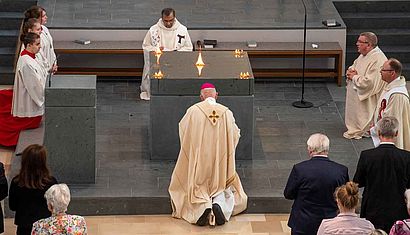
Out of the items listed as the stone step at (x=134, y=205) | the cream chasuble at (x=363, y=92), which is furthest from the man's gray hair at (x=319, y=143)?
the cream chasuble at (x=363, y=92)

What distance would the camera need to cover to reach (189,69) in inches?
504

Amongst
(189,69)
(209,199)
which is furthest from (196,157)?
(189,69)

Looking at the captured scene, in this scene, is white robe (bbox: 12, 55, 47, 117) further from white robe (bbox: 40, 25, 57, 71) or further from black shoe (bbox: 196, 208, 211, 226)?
black shoe (bbox: 196, 208, 211, 226)

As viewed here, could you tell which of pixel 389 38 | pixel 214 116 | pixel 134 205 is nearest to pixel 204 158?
pixel 214 116

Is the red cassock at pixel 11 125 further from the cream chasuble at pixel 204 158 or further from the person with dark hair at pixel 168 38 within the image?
the cream chasuble at pixel 204 158

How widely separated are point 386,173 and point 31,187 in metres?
3.12

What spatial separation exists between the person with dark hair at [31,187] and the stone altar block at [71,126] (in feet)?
6.17

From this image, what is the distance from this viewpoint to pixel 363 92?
13461mm

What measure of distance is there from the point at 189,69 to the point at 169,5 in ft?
15.4

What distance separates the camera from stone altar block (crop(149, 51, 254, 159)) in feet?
40.8

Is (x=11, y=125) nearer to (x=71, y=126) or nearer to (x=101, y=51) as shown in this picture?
(x=71, y=126)

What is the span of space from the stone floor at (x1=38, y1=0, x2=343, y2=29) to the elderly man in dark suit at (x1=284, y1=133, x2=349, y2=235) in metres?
6.48

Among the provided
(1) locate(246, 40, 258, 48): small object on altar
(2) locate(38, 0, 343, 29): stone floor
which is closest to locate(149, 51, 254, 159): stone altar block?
(1) locate(246, 40, 258, 48): small object on altar

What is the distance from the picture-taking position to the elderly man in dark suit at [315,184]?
9.83 m
